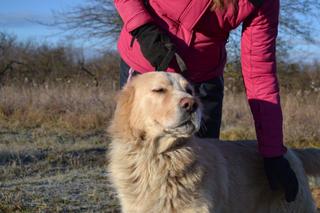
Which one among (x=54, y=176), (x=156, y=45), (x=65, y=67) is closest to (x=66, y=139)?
(x=54, y=176)

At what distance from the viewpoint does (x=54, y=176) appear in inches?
283

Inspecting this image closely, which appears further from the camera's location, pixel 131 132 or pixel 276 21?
pixel 276 21

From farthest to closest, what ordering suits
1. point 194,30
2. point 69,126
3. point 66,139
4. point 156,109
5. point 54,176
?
point 69,126 → point 66,139 → point 54,176 → point 194,30 → point 156,109

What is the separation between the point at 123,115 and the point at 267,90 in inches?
39.6

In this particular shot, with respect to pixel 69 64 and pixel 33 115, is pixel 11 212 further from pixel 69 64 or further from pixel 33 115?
pixel 69 64

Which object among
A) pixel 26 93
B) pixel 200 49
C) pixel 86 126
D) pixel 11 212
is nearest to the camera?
pixel 200 49

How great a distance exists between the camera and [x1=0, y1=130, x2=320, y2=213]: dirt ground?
570 cm

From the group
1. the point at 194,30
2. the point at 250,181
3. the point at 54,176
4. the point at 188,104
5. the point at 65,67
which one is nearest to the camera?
the point at 188,104

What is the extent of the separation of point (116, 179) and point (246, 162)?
918mm

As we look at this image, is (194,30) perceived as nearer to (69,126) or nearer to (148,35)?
(148,35)

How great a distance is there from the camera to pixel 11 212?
5.33 m

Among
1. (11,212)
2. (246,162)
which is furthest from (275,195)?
(11,212)

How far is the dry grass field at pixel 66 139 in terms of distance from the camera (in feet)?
19.6

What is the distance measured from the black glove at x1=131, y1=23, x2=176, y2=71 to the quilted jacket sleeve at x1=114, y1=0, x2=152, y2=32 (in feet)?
0.12
